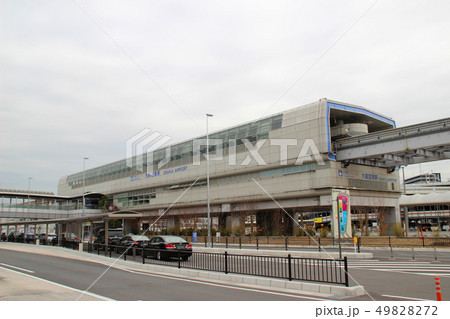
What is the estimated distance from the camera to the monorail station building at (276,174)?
4706 centimetres

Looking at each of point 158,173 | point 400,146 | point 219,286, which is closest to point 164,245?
point 219,286

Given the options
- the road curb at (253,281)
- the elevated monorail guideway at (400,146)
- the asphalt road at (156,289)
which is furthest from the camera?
the elevated monorail guideway at (400,146)

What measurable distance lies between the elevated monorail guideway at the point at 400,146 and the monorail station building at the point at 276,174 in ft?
4.88

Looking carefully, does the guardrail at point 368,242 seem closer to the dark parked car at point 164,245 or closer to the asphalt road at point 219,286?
the dark parked car at point 164,245

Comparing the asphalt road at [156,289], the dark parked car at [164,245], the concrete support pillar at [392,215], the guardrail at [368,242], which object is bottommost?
the guardrail at [368,242]

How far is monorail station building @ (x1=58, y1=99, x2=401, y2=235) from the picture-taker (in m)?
47.1

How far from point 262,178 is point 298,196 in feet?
19.8

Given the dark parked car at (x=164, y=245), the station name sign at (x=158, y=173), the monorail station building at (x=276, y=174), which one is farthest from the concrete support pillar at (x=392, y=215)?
the dark parked car at (x=164, y=245)

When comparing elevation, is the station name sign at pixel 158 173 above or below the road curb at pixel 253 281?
above

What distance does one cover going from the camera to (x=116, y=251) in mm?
24344

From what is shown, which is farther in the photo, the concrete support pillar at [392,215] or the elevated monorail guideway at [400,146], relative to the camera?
the concrete support pillar at [392,215]

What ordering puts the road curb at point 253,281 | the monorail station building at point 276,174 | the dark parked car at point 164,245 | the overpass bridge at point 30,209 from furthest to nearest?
the overpass bridge at point 30,209 < the monorail station building at point 276,174 < the dark parked car at point 164,245 < the road curb at point 253,281
